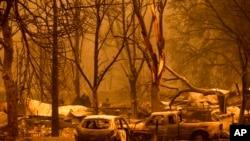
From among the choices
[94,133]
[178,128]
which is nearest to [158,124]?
[178,128]

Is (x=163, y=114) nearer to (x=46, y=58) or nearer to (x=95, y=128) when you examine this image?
(x=95, y=128)

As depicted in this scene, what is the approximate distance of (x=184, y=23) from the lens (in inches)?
1414

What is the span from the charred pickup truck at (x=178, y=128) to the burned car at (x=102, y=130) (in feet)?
6.16

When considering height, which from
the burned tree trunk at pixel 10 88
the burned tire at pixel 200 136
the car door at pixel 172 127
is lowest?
the burned tire at pixel 200 136

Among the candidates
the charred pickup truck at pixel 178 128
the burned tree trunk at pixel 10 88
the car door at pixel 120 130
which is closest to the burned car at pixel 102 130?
the car door at pixel 120 130

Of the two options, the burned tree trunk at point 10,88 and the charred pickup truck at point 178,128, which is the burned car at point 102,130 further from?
the burned tree trunk at point 10,88

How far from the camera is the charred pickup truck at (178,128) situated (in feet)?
61.2

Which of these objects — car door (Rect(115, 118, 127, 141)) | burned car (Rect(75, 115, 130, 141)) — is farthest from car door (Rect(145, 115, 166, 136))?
car door (Rect(115, 118, 127, 141))

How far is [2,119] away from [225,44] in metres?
19.9

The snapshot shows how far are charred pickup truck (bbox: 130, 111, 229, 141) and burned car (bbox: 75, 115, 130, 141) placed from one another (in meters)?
1.88

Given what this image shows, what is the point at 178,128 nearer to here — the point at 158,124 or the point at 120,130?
the point at 158,124

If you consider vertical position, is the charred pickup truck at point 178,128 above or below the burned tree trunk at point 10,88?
below

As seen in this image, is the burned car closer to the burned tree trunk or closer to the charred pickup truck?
the charred pickup truck

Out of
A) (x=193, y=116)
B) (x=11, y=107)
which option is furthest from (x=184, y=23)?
(x=11, y=107)
